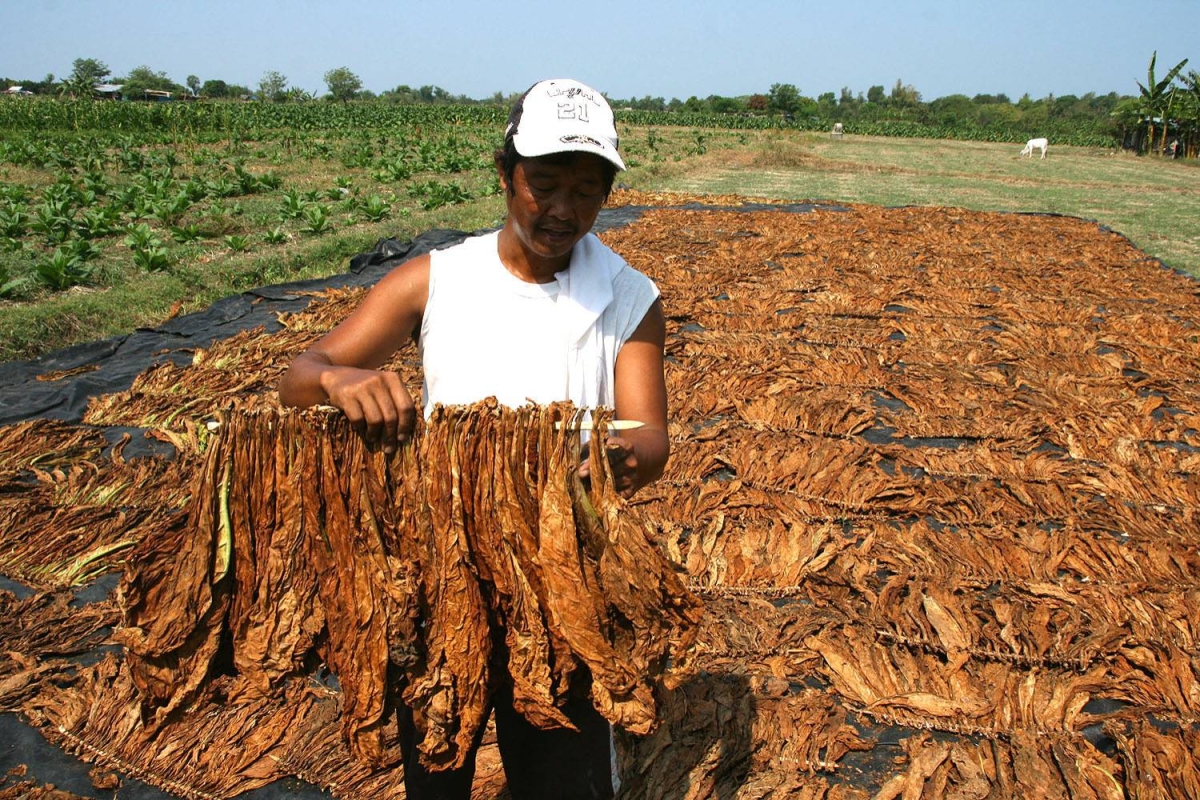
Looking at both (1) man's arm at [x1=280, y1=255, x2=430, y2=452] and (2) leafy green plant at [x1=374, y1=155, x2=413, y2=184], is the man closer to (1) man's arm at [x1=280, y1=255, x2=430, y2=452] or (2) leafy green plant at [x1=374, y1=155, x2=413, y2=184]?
(1) man's arm at [x1=280, y1=255, x2=430, y2=452]

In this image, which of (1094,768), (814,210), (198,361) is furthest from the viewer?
(814,210)

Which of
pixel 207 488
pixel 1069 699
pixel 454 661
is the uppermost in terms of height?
pixel 207 488

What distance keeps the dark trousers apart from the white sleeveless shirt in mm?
697

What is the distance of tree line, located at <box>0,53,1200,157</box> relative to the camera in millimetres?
46188

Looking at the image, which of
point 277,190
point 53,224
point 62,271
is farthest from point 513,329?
point 277,190

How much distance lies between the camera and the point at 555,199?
1.76 m

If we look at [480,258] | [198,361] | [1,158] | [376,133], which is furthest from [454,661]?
[376,133]

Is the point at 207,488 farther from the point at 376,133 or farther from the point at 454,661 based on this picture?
the point at 376,133

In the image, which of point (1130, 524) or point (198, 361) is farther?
point (198, 361)

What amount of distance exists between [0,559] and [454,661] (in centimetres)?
342

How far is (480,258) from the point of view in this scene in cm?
189

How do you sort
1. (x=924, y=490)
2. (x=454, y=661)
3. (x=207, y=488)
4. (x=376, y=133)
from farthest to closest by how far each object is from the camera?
1. (x=376, y=133)
2. (x=924, y=490)
3. (x=454, y=661)
4. (x=207, y=488)

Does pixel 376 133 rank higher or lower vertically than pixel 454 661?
higher

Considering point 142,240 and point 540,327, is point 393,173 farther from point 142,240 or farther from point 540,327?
point 540,327
